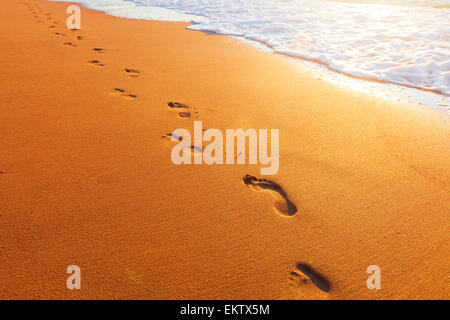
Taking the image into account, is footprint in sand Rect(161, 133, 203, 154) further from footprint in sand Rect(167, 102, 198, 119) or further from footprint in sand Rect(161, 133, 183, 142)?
footprint in sand Rect(167, 102, 198, 119)

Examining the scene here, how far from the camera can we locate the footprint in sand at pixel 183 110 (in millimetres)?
2409

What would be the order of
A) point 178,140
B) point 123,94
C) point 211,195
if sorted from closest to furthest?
point 211,195
point 178,140
point 123,94

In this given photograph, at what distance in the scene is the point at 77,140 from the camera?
1.93 metres

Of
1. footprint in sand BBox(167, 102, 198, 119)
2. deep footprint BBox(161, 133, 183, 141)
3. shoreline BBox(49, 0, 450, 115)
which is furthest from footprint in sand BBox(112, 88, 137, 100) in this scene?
shoreline BBox(49, 0, 450, 115)

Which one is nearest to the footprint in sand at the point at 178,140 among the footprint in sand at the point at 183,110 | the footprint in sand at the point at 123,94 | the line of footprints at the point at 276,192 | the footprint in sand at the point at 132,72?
the line of footprints at the point at 276,192

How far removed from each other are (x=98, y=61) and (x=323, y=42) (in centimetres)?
416

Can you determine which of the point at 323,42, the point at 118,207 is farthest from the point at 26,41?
the point at 323,42

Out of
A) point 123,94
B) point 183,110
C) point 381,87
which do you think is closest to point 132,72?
point 123,94

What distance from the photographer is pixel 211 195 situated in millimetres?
1612

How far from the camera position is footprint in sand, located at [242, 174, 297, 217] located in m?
1.54

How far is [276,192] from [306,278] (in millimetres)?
568

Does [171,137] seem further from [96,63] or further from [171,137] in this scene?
[96,63]
